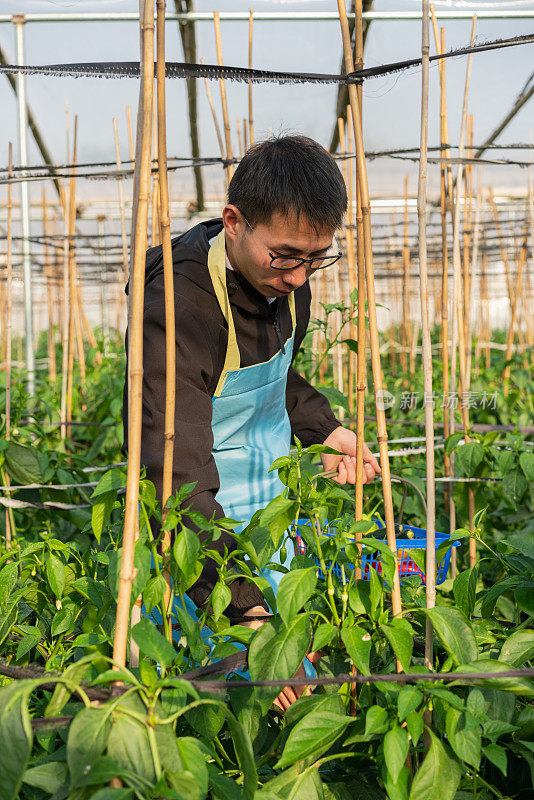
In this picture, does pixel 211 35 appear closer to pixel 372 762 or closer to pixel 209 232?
pixel 209 232

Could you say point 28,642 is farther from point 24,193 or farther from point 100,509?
point 24,193

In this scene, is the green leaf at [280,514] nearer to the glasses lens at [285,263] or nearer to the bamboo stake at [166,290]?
the bamboo stake at [166,290]

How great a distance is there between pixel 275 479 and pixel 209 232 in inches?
20.3

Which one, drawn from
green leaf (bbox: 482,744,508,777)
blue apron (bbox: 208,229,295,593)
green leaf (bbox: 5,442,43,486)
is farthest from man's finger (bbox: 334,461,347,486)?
green leaf (bbox: 5,442,43,486)

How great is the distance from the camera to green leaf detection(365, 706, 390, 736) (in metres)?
0.75

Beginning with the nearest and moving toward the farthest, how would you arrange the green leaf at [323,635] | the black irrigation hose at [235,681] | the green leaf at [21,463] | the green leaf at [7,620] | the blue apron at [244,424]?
the black irrigation hose at [235,681], the green leaf at [323,635], the green leaf at [7,620], the blue apron at [244,424], the green leaf at [21,463]

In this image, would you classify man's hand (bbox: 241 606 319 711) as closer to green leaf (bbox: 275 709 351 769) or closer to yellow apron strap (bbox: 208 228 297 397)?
green leaf (bbox: 275 709 351 769)

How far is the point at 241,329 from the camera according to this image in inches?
51.6

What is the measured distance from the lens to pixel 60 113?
5.34 metres

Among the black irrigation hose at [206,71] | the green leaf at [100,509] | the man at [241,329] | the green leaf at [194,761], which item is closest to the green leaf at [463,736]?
the green leaf at [194,761]

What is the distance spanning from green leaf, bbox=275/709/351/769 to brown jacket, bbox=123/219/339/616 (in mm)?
280

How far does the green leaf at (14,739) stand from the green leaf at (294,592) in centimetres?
27

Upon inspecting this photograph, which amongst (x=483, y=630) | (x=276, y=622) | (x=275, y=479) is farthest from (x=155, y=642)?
(x=275, y=479)

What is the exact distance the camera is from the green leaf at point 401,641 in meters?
0.81
